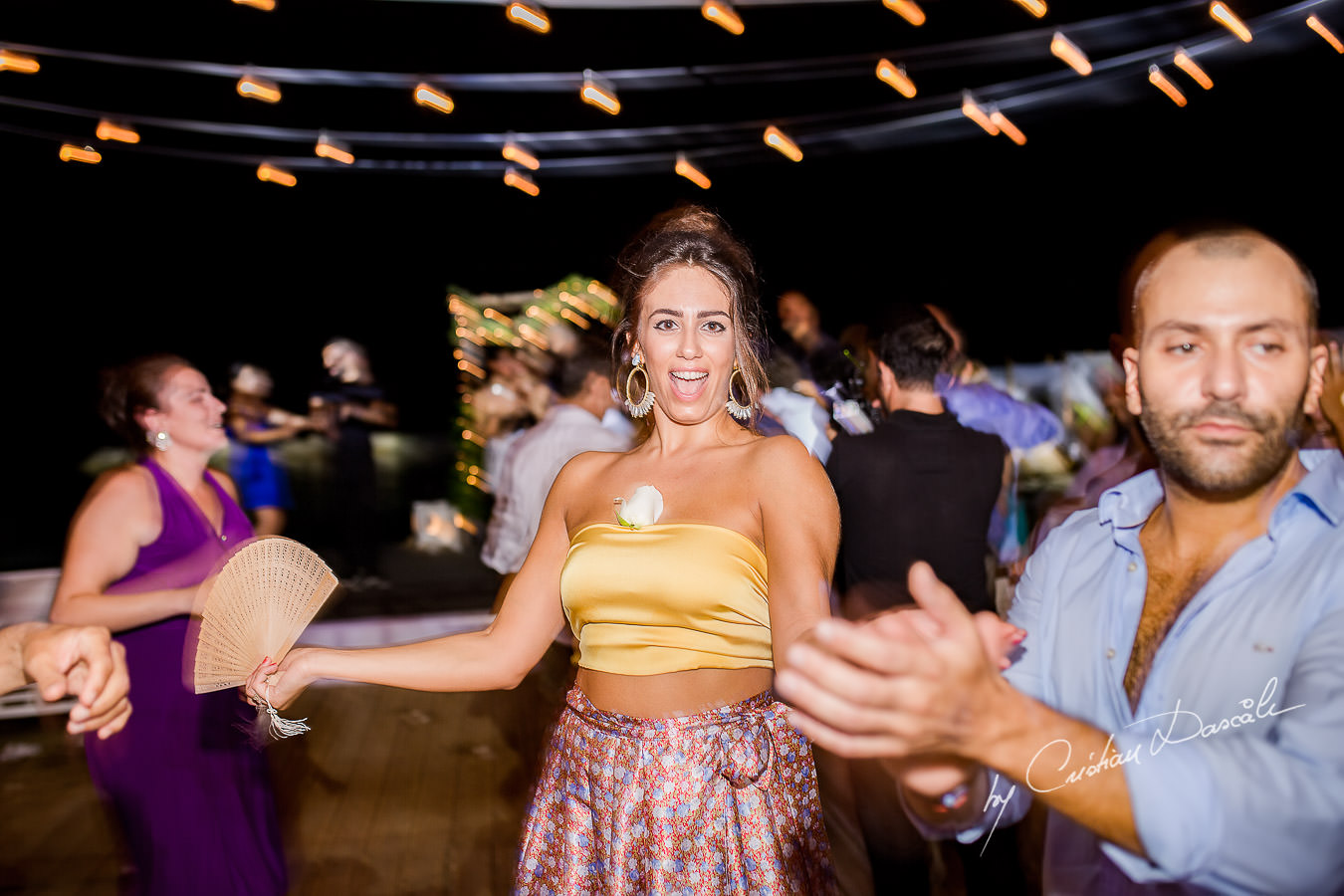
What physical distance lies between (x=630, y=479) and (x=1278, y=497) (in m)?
1.16

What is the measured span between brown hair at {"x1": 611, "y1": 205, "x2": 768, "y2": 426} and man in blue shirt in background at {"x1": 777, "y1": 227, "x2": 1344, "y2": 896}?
823mm

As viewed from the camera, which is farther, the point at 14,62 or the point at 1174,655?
the point at 14,62

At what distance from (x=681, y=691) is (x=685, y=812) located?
0.70 ft

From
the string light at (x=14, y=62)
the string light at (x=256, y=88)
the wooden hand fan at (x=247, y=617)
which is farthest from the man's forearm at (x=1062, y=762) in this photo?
the string light at (x=14, y=62)

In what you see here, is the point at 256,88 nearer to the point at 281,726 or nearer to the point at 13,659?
the point at 13,659

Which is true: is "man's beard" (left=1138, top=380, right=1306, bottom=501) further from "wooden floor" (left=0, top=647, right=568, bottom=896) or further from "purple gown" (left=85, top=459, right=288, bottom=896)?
"wooden floor" (left=0, top=647, right=568, bottom=896)

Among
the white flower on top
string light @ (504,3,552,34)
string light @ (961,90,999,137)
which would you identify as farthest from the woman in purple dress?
string light @ (961,90,999,137)

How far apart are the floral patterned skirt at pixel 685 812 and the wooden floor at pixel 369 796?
1.86 metres

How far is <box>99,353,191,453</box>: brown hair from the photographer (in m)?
2.67

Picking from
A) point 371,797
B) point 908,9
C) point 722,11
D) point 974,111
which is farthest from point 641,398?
point 974,111

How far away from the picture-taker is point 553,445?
383cm

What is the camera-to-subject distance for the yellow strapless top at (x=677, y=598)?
164 cm

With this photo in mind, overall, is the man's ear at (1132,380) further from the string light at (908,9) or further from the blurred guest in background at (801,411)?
the string light at (908,9)

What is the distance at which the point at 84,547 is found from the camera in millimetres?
2375
